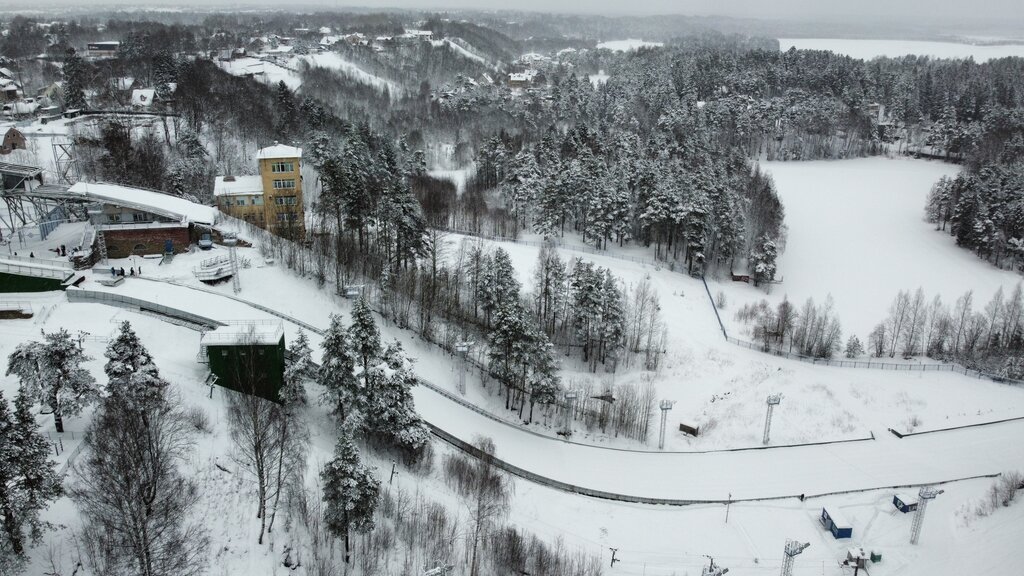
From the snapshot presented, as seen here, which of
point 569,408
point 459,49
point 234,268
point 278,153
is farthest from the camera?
point 459,49

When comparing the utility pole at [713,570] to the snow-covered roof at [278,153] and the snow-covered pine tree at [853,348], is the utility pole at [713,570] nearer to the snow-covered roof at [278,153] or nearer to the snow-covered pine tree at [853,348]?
the snow-covered pine tree at [853,348]

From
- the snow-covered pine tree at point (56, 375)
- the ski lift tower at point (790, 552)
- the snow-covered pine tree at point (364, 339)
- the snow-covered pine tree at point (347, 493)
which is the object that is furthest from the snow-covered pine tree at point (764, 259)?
the snow-covered pine tree at point (56, 375)

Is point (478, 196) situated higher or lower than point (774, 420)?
higher

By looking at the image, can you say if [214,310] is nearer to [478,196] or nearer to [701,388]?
[701,388]

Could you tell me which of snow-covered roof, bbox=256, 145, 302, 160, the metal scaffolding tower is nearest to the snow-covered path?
snow-covered roof, bbox=256, 145, 302, 160

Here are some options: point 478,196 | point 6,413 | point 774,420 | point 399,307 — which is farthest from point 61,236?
point 774,420

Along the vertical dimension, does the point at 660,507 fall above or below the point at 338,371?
below

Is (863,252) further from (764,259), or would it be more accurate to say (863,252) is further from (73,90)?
(73,90)

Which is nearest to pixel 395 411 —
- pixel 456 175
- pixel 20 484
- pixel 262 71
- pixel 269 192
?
pixel 20 484
